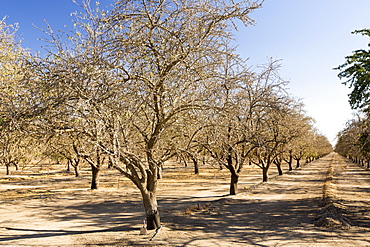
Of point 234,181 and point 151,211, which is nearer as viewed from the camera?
point 151,211

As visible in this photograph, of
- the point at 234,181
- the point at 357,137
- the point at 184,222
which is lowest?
the point at 184,222

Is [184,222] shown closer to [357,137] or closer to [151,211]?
[151,211]

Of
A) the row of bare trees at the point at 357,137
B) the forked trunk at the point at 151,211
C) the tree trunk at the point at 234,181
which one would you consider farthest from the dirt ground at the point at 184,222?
the row of bare trees at the point at 357,137

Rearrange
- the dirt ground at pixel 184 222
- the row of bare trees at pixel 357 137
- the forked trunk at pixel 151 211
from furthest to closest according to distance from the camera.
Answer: the row of bare trees at pixel 357 137 < the forked trunk at pixel 151 211 < the dirt ground at pixel 184 222

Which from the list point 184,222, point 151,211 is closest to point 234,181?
point 184,222

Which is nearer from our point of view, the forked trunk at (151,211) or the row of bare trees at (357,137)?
the forked trunk at (151,211)

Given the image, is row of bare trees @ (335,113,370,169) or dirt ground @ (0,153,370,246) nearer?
dirt ground @ (0,153,370,246)

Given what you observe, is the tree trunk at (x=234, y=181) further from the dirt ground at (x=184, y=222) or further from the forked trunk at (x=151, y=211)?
the forked trunk at (x=151, y=211)

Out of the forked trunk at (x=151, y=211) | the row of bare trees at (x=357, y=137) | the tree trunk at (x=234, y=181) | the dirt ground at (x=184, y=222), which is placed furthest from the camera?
the tree trunk at (x=234, y=181)

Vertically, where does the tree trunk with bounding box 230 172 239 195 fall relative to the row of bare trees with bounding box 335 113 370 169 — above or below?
below

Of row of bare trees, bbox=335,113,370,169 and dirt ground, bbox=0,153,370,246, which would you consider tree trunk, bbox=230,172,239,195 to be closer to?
dirt ground, bbox=0,153,370,246

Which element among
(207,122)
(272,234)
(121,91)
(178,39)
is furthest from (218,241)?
(178,39)

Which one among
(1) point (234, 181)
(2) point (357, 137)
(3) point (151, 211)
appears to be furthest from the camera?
(1) point (234, 181)

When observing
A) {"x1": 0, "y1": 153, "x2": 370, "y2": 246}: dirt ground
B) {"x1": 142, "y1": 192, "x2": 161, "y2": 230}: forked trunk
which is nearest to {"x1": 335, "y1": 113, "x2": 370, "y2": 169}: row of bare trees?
{"x1": 0, "y1": 153, "x2": 370, "y2": 246}: dirt ground
